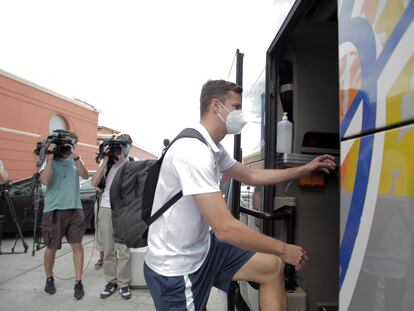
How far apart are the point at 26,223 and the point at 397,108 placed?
26.4 ft

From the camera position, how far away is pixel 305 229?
253cm

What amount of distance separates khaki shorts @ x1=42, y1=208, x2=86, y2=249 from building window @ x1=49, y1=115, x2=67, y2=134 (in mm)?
11901

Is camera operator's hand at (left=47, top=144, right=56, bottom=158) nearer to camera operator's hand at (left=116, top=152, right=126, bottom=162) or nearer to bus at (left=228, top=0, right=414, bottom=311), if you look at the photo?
camera operator's hand at (left=116, top=152, right=126, bottom=162)

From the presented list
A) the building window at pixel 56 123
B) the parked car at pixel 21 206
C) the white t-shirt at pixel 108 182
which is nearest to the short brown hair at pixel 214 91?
the white t-shirt at pixel 108 182

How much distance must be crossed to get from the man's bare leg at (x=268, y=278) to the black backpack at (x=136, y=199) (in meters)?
0.62

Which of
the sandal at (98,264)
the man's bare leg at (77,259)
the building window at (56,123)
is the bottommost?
the sandal at (98,264)

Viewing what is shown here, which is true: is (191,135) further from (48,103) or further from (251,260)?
Answer: (48,103)

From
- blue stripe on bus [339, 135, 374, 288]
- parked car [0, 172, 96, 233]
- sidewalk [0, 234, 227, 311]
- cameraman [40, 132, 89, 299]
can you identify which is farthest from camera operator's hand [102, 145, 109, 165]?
blue stripe on bus [339, 135, 374, 288]

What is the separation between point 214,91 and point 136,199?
2.96ft

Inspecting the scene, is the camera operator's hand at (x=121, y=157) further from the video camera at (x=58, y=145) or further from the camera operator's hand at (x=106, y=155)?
the video camera at (x=58, y=145)

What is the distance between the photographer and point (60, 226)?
13.3 ft

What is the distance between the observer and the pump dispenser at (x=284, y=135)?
8.23 ft

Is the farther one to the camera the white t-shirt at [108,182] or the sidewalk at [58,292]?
the white t-shirt at [108,182]

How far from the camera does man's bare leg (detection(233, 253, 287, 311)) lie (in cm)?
187
